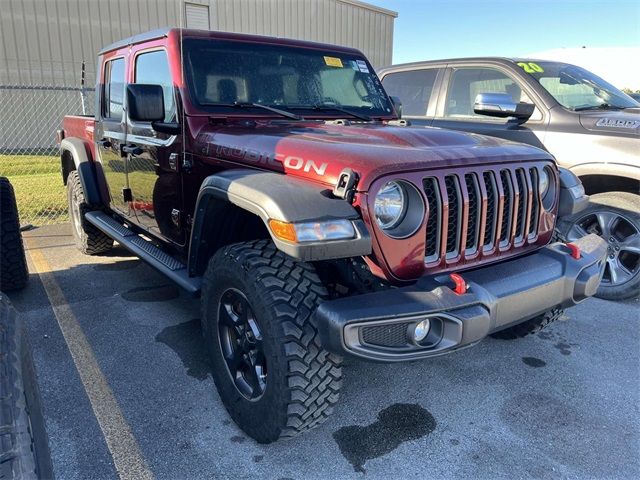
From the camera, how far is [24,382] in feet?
5.34

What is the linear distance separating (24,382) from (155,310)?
236 cm

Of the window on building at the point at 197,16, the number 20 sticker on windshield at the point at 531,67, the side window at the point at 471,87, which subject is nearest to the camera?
the number 20 sticker on windshield at the point at 531,67

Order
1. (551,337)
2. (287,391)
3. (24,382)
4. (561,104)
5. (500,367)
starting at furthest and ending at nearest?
(561,104)
(551,337)
(500,367)
(287,391)
(24,382)

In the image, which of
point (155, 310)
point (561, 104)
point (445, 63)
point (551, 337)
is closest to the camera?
point (551, 337)

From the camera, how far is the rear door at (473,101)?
4.64 meters

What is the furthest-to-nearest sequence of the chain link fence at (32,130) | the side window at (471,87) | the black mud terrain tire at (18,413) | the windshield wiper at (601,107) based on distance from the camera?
the chain link fence at (32,130) < the side window at (471,87) < the windshield wiper at (601,107) < the black mud terrain tire at (18,413)

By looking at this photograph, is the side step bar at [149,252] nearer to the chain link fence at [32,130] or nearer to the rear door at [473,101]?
the rear door at [473,101]

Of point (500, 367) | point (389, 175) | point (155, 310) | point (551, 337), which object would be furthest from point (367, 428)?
point (155, 310)

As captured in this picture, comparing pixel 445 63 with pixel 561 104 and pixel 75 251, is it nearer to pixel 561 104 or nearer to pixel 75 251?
pixel 561 104

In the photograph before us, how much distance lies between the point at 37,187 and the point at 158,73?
6437 mm

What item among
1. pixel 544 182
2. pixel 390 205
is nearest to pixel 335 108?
pixel 544 182

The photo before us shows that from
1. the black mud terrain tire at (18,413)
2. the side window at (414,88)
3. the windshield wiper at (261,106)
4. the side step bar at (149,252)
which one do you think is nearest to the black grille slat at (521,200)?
the windshield wiper at (261,106)

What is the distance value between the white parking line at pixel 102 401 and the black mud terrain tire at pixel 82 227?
1.01 m

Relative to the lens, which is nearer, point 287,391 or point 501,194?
point 287,391
